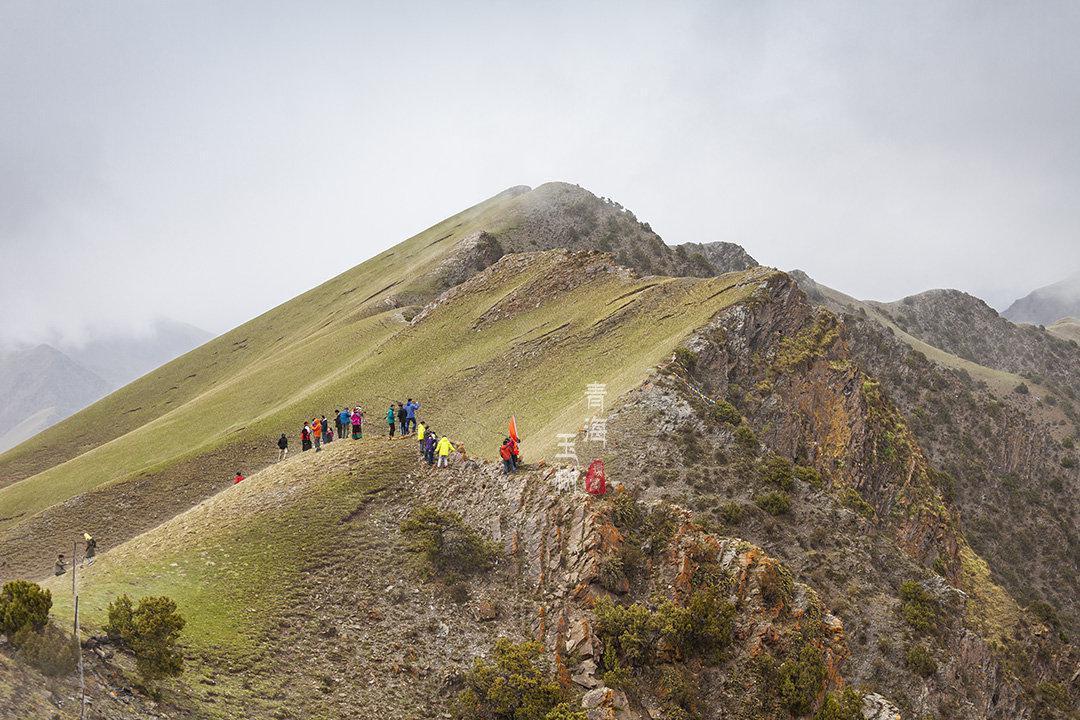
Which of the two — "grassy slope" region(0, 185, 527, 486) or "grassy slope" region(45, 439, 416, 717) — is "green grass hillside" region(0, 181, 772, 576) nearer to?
"grassy slope" region(0, 185, 527, 486)

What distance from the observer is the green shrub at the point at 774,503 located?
30.5 meters

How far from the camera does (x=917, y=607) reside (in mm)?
27969

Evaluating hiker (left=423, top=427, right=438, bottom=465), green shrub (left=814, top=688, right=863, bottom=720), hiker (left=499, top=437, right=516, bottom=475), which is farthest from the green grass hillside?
green shrub (left=814, top=688, right=863, bottom=720)

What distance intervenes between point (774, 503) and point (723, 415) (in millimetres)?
5577

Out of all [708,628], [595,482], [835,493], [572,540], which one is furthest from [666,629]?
[835,493]

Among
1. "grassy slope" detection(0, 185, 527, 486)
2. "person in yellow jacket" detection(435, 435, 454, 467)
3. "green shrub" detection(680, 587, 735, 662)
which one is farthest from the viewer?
"grassy slope" detection(0, 185, 527, 486)

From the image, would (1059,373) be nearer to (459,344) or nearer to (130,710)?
(459,344)

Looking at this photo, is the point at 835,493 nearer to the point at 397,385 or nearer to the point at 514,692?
the point at 514,692

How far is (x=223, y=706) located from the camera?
60.2 feet

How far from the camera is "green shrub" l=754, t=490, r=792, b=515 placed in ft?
99.9

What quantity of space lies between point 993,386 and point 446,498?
473 ft

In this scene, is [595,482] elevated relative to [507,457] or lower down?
lower down

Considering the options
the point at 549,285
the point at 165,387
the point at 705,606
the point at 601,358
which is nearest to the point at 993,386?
the point at 549,285

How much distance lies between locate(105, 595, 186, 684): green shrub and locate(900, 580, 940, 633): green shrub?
1057 inches
